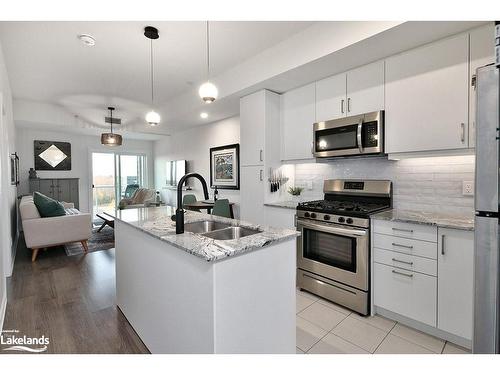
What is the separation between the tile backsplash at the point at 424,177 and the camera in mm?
2242

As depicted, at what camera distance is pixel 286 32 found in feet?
8.27

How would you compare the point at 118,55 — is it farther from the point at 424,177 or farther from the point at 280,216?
the point at 424,177

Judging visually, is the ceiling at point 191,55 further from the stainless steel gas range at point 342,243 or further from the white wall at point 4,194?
the stainless steel gas range at point 342,243

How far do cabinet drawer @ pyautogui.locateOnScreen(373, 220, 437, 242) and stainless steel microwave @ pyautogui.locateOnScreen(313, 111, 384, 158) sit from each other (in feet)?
2.26

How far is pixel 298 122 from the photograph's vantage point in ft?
10.3

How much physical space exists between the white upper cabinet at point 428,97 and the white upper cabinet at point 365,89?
0.07 meters

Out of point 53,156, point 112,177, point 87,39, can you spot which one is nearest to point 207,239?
point 87,39

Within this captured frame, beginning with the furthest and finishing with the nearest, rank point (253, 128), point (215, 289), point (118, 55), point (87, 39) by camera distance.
→ point (253, 128) < point (118, 55) < point (87, 39) < point (215, 289)

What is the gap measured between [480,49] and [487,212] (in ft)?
5.45

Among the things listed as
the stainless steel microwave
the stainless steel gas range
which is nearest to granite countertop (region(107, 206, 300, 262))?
the stainless steel gas range

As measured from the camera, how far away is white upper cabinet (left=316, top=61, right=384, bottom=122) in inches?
96.6

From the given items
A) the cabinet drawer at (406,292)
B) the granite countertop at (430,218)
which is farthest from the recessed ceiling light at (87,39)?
the cabinet drawer at (406,292)
